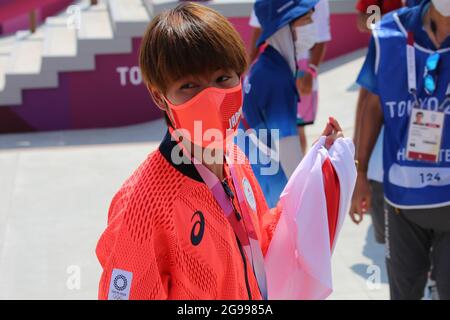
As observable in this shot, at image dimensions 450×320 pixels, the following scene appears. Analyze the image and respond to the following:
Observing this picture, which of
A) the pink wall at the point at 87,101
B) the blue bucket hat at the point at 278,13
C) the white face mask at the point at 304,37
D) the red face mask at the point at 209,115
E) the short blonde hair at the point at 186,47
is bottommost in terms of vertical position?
the pink wall at the point at 87,101

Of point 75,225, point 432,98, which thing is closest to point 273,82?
point 432,98

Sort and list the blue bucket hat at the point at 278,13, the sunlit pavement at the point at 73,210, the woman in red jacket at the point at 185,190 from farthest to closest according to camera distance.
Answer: the sunlit pavement at the point at 73,210, the blue bucket hat at the point at 278,13, the woman in red jacket at the point at 185,190

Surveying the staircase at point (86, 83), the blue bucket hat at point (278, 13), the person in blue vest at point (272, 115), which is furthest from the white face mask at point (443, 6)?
the staircase at point (86, 83)

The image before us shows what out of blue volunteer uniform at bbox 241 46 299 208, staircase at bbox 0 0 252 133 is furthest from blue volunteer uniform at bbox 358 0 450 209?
staircase at bbox 0 0 252 133

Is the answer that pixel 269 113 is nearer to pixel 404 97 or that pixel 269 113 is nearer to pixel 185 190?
pixel 404 97

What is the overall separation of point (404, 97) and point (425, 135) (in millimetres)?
171

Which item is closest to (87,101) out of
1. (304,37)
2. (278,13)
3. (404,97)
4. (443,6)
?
(304,37)

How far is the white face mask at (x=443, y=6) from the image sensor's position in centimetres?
314

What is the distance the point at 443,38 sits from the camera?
10.5 feet

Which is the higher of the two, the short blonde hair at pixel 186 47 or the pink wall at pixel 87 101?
the short blonde hair at pixel 186 47

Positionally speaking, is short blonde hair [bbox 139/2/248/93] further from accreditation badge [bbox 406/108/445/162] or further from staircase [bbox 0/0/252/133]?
staircase [bbox 0/0/252/133]

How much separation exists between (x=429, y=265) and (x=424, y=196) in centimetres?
39

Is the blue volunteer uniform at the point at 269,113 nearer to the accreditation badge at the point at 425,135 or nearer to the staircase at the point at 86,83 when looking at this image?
the accreditation badge at the point at 425,135
